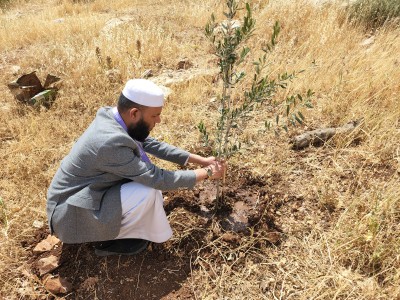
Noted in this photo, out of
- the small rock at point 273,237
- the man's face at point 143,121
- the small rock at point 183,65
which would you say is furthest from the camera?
the small rock at point 183,65

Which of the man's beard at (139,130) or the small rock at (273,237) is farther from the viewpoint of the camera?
the small rock at (273,237)

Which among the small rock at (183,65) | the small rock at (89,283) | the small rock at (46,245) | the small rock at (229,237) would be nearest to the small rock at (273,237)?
the small rock at (229,237)

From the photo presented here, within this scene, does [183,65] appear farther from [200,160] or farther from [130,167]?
[130,167]

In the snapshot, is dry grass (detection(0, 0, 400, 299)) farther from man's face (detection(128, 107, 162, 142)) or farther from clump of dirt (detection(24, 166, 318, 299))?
man's face (detection(128, 107, 162, 142))

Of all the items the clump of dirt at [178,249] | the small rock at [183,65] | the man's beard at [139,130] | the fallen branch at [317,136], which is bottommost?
the clump of dirt at [178,249]

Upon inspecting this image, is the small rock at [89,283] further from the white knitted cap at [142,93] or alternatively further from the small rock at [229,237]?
the white knitted cap at [142,93]

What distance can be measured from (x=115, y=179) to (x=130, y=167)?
21cm

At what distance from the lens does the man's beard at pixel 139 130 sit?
2.13 metres

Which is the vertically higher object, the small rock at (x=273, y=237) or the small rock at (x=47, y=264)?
the small rock at (x=273, y=237)

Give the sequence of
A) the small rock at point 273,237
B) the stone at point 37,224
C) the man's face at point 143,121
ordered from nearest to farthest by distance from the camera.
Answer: the man's face at point 143,121
the small rock at point 273,237
the stone at point 37,224

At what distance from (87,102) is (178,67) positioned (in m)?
1.46

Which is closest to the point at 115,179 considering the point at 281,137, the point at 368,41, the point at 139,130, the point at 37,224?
the point at 139,130

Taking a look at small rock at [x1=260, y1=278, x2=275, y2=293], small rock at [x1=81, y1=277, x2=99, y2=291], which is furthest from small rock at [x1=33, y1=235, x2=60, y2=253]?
small rock at [x1=260, y1=278, x2=275, y2=293]

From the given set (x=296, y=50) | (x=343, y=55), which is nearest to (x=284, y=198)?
(x=343, y=55)
